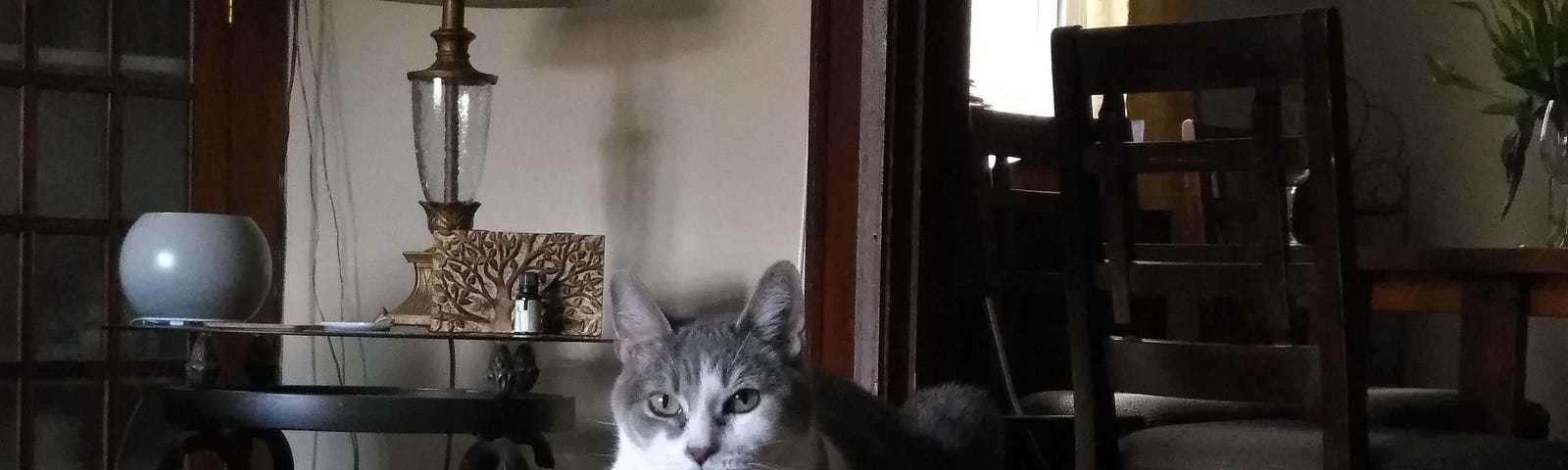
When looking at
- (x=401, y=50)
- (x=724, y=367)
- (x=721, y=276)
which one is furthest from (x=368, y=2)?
(x=724, y=367)

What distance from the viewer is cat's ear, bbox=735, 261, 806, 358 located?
1300mm

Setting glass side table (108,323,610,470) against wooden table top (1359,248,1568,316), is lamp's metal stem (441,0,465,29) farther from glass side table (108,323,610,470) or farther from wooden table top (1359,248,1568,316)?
wooden table top (1359,248,1568,316)

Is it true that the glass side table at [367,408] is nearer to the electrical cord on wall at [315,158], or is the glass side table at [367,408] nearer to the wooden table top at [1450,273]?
the electrical cord on wall at [315,158]

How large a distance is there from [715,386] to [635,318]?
13 centimetres

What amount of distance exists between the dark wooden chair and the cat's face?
343mm

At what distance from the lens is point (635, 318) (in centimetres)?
137

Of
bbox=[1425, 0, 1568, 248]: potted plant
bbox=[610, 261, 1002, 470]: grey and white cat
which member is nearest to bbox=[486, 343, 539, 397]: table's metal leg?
bbox=[610, 261, 1002, 470]: grey and white cat

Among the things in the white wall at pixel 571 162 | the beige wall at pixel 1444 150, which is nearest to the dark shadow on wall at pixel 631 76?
the white wall at pixel 571 162

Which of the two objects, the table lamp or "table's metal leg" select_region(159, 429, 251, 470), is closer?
"table's metal leg" select_region(159, 429, 251, 470)

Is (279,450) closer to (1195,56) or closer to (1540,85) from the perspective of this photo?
(1195,56)

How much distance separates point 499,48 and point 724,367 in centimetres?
95

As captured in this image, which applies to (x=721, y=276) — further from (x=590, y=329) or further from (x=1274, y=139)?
(x=1274, y=139)

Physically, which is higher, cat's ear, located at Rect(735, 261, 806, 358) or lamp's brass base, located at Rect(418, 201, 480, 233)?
Answer: lamp's brass base, located at Rect(418, 201, 480, 233)

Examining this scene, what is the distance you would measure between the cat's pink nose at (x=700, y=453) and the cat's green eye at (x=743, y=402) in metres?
0.06
